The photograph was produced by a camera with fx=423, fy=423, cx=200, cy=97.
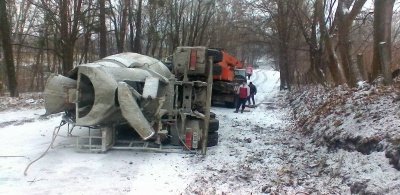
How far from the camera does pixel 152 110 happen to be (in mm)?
8656

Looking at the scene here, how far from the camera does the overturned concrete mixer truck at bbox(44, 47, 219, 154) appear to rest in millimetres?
7906

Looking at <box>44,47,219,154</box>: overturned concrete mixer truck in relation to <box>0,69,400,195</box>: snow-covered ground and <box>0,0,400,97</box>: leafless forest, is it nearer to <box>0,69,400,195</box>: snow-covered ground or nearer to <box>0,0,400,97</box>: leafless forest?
<box>0,69,400,195</box>: snow-covered ground

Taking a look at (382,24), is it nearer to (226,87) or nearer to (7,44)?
(226,87)

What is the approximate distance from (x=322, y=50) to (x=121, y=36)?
560 inches

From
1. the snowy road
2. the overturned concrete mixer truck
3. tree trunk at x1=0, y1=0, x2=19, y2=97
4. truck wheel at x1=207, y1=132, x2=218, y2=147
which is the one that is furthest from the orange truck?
tree trunk at x1=0, y1=0, x2=19, y2=97

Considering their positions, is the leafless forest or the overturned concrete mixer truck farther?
the leafless forest

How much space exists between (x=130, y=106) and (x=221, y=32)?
36.2 meters

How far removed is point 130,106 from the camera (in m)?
7.77

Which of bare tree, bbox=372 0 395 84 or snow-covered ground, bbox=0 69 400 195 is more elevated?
bare tree, bbox=372 0 395 84

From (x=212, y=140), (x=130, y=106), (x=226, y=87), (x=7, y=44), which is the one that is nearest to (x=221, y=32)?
(x=226, y=87)

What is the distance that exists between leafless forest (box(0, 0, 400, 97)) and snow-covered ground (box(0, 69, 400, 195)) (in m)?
2.05

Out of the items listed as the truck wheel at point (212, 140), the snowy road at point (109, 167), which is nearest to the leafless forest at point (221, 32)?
the snowy road at point (109, 167)

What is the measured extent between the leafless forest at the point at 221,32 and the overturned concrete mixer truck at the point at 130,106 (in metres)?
1.21

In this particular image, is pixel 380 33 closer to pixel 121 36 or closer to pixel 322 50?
pixel 322 50
